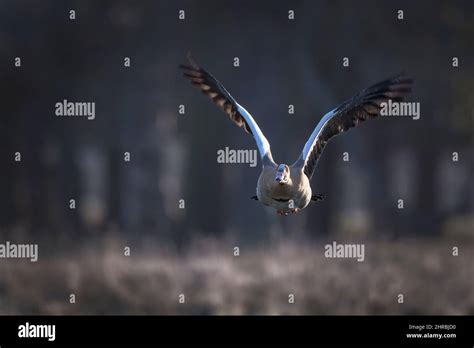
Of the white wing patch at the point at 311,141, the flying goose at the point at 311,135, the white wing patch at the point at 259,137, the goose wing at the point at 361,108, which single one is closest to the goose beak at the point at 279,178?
the flying goose at the point at 311,135

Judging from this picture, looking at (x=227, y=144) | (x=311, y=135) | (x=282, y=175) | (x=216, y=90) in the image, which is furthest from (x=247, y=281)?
(x=282, y=175)

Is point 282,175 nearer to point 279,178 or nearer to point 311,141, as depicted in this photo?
point 279,178

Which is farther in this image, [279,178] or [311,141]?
[311,141]

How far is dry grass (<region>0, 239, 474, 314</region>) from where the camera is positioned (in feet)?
95.3

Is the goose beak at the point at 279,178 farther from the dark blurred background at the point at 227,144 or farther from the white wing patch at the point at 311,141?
the dark blurred background at the point at 227,144

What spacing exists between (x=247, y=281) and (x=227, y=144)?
10.5 ft

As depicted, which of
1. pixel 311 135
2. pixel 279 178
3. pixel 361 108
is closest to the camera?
pixel 279 178

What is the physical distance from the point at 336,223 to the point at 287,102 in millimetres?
3805

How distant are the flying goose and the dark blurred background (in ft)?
25.4

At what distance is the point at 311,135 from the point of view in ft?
69.7

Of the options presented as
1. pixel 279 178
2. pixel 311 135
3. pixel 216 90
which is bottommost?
pixel 279 178

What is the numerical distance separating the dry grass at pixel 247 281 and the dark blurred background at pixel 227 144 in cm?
5

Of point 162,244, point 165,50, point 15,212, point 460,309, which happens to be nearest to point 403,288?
point 460,309

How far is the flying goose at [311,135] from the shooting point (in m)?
19.9
